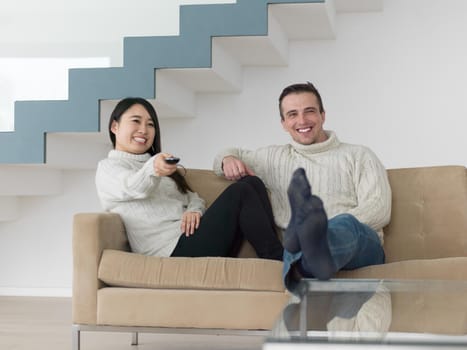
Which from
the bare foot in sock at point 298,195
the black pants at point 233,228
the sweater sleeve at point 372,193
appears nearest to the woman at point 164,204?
the black pants at point 233,228

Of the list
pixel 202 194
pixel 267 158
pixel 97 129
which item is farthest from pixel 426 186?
pixel 97 129

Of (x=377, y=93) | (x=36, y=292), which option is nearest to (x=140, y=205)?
(x=377, y=93)

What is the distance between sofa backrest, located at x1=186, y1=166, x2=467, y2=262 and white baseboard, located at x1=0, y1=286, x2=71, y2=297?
6.69 feet

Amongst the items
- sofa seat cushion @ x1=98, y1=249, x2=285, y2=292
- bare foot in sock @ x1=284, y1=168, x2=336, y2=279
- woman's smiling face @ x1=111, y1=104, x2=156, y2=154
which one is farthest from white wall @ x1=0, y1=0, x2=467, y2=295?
bare foot in sock @ x1=284, y1=168, x2=336, y2=279

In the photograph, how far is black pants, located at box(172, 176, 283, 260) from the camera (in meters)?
3.05

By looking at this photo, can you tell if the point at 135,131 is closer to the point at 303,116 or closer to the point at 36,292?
the point at 303,116

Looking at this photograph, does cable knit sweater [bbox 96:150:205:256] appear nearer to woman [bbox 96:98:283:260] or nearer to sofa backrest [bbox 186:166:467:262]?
woman [bbox 96:98:283:260]

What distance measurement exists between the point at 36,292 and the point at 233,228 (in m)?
2.27

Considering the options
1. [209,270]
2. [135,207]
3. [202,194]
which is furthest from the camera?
[202,194]

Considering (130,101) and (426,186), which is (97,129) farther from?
(426,186)

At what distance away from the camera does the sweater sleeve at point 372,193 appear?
3137mm

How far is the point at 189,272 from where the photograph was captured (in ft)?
9.36

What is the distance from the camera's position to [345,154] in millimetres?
3307

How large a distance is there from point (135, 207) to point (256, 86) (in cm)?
167
